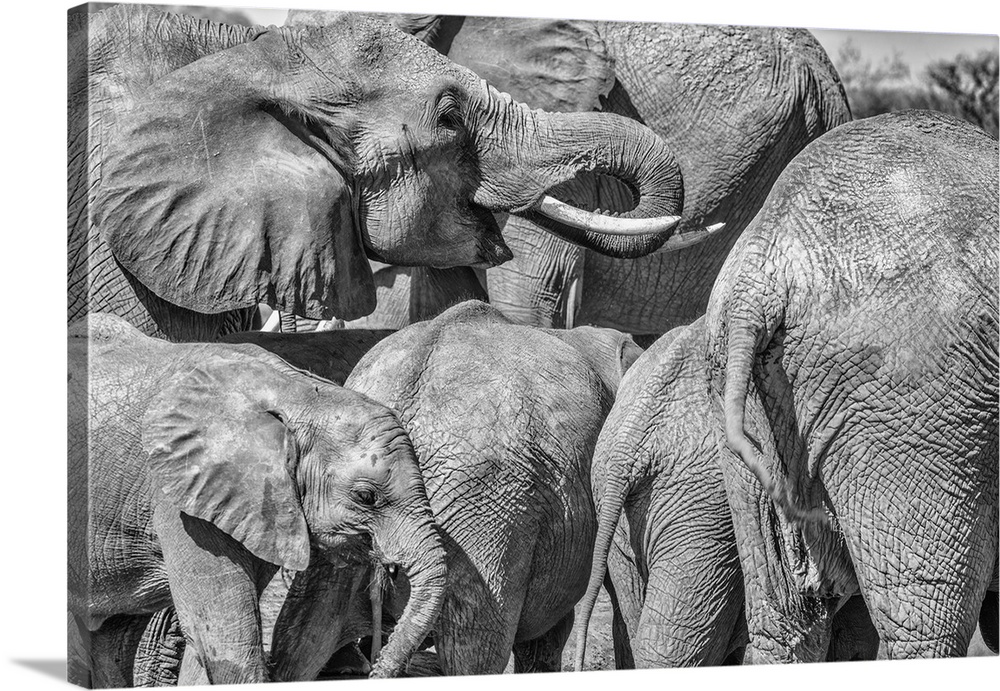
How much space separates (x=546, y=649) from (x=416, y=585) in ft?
4.60

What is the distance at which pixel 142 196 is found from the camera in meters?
6.01

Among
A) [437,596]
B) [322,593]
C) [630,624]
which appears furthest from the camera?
[630,624]

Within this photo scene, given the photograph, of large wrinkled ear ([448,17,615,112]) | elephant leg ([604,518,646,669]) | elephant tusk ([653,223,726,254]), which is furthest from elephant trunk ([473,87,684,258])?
large wrinkled ear ([448,17,615,112])

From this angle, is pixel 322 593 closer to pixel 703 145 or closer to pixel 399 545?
pixel 399 545

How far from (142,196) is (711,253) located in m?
2.57

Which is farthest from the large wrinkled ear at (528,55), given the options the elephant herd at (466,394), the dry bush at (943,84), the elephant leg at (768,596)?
the elephant leg at (768,596)

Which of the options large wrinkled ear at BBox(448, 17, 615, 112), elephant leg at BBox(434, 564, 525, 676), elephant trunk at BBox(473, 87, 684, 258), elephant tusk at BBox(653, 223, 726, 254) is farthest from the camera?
→ large wrinkled ear at BBox(448, 17, 615, 112)

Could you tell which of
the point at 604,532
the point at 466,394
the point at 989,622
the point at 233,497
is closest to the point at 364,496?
the point at 233,497

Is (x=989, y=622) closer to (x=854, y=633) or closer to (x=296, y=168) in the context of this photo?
(x=854, y=633)

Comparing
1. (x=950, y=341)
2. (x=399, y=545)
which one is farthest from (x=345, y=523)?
(x=950, y=341)

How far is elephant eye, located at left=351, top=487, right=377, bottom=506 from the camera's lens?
545 centimetres

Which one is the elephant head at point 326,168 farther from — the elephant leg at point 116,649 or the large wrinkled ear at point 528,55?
the large wrinkled ear at point 528,55

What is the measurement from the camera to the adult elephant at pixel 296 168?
19.7 ft

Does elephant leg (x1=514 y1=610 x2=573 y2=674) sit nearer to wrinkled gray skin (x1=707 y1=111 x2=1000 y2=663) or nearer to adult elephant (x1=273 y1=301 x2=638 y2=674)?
adult elephant (x1=273 y1=301 x2=638 y2=674)
